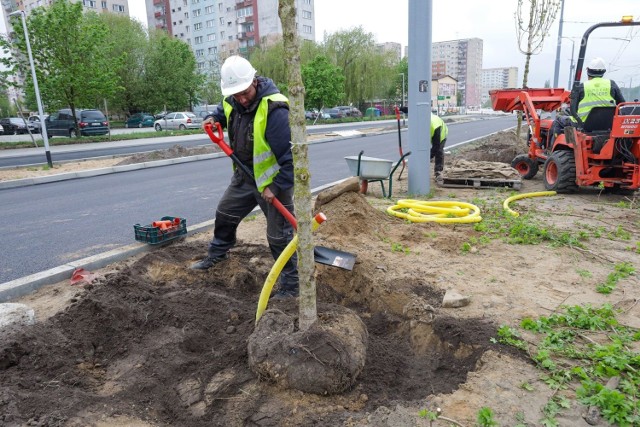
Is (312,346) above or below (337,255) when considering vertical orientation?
below

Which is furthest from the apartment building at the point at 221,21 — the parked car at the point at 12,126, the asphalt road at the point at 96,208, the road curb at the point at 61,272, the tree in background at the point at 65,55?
the road curb at the point at 61,272

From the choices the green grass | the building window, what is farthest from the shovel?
the building window

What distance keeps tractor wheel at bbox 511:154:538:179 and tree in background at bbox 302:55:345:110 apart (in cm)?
3026

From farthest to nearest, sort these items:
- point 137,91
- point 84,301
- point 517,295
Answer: point 137,91 → point 517,295 → point 84,301

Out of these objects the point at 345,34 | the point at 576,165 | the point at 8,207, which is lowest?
the point at 8,207

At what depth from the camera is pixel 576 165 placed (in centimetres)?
760

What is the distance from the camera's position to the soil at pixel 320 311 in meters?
2.53

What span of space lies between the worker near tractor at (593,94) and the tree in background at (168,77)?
3833 cm

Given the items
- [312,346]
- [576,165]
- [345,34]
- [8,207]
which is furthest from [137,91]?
[312,346]

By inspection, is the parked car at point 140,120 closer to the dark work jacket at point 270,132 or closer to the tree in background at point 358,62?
the tree in background at point 358,62

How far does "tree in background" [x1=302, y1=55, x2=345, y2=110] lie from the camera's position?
38562 mm

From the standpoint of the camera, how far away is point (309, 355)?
268cm

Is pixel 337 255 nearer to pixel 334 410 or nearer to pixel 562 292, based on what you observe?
pixel 334 410

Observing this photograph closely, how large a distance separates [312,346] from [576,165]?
21.8 feet
